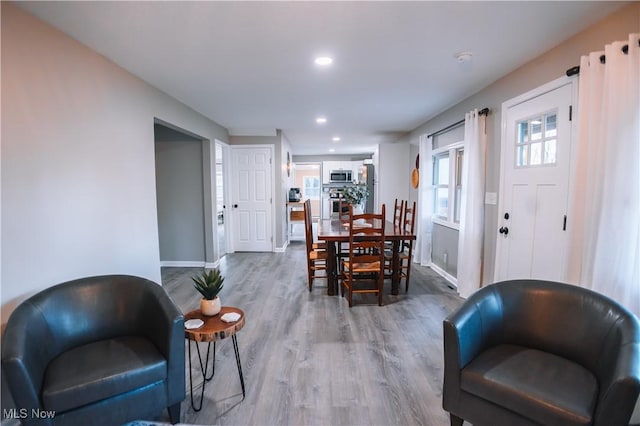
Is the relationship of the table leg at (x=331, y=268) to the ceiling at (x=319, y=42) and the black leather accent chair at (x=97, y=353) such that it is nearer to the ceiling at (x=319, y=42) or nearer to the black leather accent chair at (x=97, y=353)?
the ceiling at (x=319, y=42)

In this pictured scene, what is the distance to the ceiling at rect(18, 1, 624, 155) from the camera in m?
1.84

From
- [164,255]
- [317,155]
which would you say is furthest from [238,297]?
[317,155]

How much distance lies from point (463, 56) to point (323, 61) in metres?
1.12

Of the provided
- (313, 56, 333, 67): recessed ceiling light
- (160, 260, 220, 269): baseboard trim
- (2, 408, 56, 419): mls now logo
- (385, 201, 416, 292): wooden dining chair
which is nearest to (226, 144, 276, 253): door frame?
(160, 260, 220, 269): baseboard trim

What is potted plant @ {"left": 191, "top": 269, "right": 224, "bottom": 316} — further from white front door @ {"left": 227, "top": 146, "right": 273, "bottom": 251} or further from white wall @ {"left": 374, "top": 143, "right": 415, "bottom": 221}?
white wall @ {"left": 374, "top": 143, "right": 415, "bottom": 221}

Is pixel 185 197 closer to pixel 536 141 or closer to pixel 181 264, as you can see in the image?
pixel 181 264

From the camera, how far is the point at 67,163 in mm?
2133

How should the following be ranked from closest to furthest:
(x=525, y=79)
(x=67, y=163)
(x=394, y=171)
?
1. (x=67, y=163)
2. (x=525, y=79)
3. (x=394, y=171)

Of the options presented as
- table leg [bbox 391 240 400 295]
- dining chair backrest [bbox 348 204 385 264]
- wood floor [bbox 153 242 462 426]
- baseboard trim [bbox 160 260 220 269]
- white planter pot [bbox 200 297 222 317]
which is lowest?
wood floor [bbox 153 242 462 426]

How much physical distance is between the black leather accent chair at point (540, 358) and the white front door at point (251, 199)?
4829mm

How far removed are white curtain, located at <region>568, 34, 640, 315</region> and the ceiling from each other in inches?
15.8

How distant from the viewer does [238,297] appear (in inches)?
149

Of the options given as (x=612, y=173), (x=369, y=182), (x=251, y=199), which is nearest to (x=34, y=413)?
(x=612, y=173)

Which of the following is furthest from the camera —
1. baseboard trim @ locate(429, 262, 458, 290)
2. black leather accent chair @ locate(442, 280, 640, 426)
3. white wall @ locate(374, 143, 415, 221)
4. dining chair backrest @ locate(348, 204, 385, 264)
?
white wall @ locate(374, 143, 415, 221)
